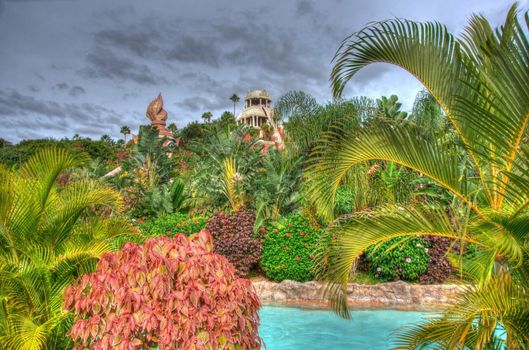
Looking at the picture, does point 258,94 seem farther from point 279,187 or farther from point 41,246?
point 41,246

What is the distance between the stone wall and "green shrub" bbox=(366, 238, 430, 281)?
0.50 m

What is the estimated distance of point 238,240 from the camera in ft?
36.6

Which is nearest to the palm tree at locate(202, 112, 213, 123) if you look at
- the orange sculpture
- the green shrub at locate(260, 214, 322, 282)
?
the orange sculpture

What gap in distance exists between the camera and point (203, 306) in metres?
3.42

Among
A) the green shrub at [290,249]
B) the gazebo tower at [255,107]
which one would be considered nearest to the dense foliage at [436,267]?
the green shrub at [290,249]

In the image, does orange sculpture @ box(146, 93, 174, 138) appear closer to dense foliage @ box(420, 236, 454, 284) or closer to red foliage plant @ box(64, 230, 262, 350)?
dense foliage @ box(420, 236, 454, 284)

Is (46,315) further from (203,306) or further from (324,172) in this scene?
(324,172)

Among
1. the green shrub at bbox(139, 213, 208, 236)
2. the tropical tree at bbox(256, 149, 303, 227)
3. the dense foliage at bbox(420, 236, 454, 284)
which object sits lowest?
the dense foliage at bbox(420, 236, 454, 284)

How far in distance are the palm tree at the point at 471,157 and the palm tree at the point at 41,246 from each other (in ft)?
9.16

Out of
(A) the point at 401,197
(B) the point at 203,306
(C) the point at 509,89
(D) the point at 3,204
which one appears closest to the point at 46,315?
(D) the point at 3,204

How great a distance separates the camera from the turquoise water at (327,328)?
7395mm

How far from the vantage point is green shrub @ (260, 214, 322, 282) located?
1059 cm

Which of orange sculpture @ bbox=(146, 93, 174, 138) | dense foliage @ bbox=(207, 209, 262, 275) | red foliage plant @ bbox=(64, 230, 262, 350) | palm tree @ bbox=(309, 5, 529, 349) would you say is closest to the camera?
palm tree @ bbox=(309, 5, 529, 349)

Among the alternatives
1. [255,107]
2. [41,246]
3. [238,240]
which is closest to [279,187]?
[238,240]
